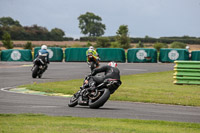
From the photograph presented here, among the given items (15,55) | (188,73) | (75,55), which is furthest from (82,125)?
(15,55)

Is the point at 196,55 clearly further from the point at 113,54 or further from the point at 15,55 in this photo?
the point at 15,55

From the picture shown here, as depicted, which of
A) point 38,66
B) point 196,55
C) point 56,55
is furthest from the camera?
point 56,55

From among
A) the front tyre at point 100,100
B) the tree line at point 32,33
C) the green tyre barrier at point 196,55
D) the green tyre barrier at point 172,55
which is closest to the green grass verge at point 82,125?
Result: the front tyre at point 100,100

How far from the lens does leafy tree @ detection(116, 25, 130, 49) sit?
100394mm

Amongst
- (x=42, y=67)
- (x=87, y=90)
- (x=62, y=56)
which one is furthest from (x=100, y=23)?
(x=87, y=90)

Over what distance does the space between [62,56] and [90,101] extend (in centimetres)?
3941

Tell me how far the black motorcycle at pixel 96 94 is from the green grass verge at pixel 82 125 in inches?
83.4

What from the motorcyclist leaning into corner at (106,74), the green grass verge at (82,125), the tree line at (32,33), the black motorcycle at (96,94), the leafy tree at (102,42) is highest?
the tree line at (32,33)

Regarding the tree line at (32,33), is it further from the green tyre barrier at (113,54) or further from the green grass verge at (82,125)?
the green grass verge at (82,125)

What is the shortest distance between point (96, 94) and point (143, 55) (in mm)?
38159

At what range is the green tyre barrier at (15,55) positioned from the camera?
50.8 metres

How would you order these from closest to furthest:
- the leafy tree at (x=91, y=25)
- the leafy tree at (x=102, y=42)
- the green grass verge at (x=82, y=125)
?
the green grass verge at (x=82, y=125) < the leafy tree at (x=102, y=42) < the leafy tree at (x=91, y=25)

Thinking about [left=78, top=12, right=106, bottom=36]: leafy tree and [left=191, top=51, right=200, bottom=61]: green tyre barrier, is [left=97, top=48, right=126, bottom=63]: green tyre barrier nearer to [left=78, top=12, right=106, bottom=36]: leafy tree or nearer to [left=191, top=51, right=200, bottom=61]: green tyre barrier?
[left=191, top=51, right=200, bottom=61]: green tyre barrier

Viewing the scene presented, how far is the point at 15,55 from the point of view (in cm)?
5084
